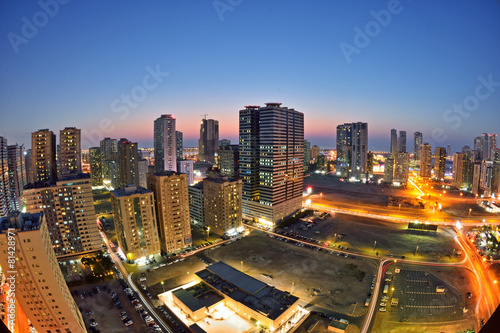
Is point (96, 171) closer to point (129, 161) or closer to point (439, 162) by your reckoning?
point (129, 161)

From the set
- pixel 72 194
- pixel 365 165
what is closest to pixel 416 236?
pixel 72 194

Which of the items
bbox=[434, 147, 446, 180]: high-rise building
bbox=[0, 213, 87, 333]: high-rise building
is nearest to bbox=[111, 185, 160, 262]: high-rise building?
bbox=[0, 213, 87, 333]: high-rise building

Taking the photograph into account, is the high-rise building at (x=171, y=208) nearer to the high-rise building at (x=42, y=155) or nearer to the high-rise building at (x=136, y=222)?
the high-rise building at (x=136, y=222)

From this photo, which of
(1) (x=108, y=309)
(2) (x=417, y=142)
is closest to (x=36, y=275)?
(1) (x=108, y=309)

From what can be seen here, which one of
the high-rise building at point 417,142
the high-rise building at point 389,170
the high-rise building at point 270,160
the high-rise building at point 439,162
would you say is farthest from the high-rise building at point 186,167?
the high-rise building at point 417,142

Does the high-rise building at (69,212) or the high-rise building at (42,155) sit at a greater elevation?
the high-rise building at (42,155)

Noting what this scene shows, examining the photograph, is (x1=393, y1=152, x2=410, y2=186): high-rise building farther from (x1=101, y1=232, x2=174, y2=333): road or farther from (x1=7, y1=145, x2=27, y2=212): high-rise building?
(x1=7, y1=145, x2=27, y2=212): high-rise building
